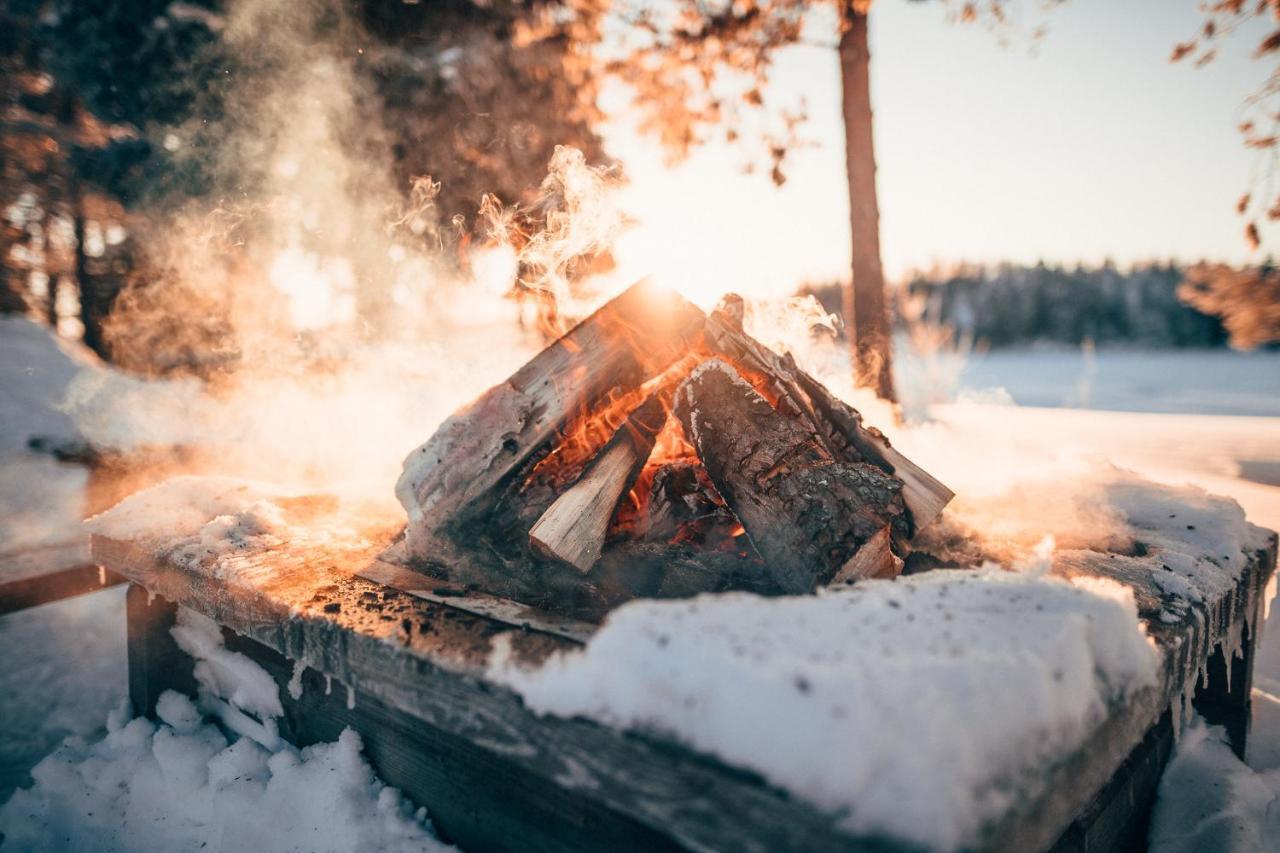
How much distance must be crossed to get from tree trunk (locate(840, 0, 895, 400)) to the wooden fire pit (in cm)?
295

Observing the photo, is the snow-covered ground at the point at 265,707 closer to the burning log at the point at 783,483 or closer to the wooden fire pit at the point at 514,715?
the wooden fire pit at the point at 514,715

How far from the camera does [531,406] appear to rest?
2.04 metres

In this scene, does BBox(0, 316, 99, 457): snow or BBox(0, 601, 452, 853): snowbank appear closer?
BBox(0, 601, 452, 853): snowbank

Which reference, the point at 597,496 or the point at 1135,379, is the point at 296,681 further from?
Answer: the point at 1135,379

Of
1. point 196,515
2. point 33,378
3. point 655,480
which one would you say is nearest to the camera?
point 655,480

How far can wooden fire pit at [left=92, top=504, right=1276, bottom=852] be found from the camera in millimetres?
881

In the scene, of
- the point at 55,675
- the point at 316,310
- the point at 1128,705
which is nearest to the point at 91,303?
the point at 316,310

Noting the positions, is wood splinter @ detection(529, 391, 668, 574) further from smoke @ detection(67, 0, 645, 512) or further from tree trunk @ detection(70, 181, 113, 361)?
tree trunk @ detection(70, 181, 113, 361)

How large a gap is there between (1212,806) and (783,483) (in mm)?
1345

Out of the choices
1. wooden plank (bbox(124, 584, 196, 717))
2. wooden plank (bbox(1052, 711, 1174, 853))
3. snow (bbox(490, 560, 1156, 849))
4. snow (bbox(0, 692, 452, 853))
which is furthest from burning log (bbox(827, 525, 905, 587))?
wooden plank (bbox(124, 584, 196, 717))

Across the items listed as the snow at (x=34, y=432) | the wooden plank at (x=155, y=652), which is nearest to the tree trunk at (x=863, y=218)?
the wooden plank at (x=155, y=652)

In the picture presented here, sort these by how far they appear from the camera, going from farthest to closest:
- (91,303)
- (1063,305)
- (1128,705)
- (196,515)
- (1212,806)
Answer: (1063,305), (91,303), (196,515), (1212,806), (1128,705)

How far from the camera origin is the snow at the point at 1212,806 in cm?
147

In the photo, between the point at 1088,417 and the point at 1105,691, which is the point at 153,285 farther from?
the point at 1088,417
